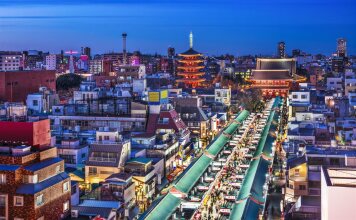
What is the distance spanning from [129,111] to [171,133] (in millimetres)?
3391

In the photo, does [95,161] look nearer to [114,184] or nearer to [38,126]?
[114,184]

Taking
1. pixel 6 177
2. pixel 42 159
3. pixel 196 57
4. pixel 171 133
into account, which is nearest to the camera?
pixel 6 177

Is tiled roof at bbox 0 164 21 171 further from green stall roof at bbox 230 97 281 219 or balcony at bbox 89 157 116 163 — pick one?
green stall roof at bbox 230 97 281 219

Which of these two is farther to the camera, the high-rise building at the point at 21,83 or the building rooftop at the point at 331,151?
the high-rise building at the point at 21,83

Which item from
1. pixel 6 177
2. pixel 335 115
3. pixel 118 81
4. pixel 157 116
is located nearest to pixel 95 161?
pixel 6 177

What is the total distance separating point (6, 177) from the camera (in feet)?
35.2

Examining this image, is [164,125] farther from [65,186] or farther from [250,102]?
[250,102]

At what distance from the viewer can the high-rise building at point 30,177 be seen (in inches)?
416

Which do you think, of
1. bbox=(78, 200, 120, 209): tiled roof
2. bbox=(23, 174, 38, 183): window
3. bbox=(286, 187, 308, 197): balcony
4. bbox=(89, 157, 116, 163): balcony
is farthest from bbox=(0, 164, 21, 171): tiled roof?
bbox=(286, 187, 308, 197): balcony

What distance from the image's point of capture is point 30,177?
10672mm

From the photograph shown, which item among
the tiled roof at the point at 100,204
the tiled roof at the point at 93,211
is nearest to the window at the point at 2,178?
the tiled roof at the point at 93,211

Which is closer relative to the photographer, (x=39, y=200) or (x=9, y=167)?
(x=39, y=200)

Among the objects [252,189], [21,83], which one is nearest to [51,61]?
[21,83]

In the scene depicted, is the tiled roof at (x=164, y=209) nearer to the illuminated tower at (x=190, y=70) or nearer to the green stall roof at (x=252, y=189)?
the green stall roof at (x=252, y=189)
